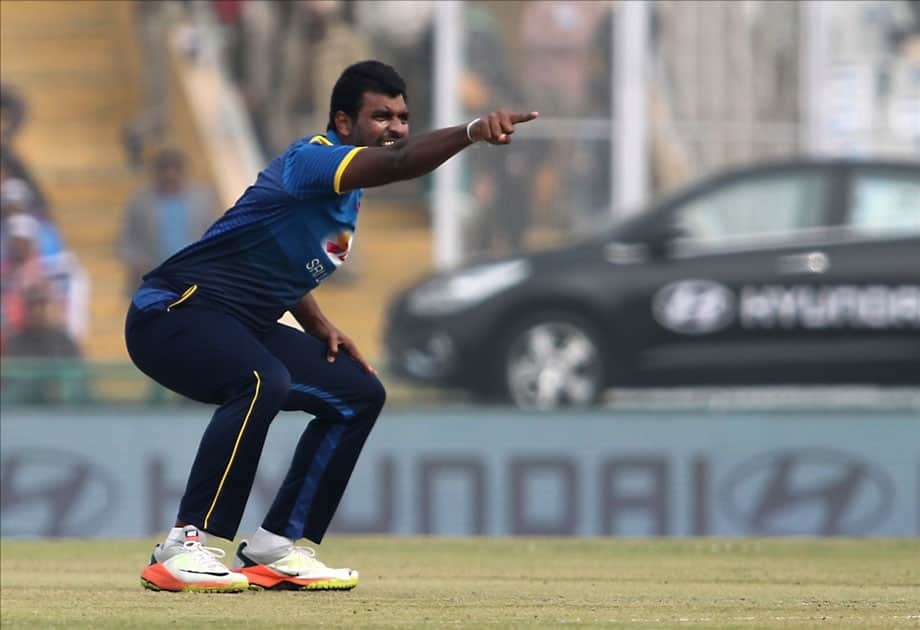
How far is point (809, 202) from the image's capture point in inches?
563

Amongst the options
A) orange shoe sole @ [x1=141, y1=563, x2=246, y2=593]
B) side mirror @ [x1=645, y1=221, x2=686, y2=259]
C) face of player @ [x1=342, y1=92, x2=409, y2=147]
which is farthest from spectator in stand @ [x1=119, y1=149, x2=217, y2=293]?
face of player @ [x1=342, y1=92, x2=409, y2=147]

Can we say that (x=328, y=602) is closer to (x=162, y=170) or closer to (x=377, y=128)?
(x=377, y=128)

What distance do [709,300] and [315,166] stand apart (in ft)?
24.6

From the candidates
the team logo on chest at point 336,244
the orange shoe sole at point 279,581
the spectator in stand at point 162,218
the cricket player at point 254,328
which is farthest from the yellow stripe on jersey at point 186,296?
the spectator in stand at point 162,218

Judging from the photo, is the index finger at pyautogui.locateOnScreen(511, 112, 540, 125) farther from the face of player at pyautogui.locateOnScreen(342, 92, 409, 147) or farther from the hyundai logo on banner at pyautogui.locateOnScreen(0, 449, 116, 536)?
the hyundai logo on banner at pyautogui.locateOnScreen(0, 449, 116, 536)

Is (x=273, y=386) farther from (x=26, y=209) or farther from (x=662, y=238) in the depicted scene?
(x=26, y=209)

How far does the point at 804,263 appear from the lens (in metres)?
14.1

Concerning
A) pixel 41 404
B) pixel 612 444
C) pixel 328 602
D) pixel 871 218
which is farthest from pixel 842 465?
pixel 328 602

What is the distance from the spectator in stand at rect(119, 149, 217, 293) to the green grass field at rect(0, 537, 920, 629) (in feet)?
14.2

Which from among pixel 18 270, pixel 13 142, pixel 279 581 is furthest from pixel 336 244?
pixel 13 142

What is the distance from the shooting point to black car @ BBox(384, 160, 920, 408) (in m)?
14.0

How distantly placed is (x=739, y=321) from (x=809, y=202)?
949 millimetres

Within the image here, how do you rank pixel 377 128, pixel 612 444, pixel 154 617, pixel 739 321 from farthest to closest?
1. pixel 739 321
2. pixel 612 444
3. pixel 377 128
4. pixel 154 617

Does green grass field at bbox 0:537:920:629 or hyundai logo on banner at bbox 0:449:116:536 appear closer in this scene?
green grass field at bbox 0:537:920:629
